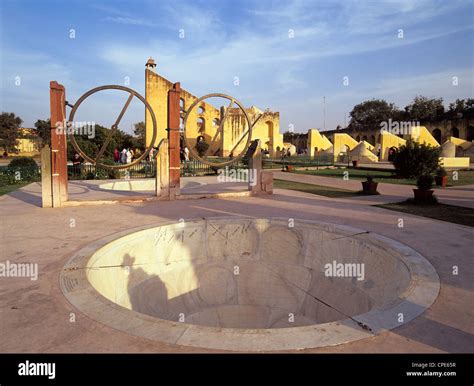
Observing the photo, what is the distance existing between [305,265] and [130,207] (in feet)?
14.1

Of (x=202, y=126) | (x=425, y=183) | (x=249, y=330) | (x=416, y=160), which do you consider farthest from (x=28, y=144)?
(x=249, y=330)

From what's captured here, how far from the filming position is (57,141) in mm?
8211

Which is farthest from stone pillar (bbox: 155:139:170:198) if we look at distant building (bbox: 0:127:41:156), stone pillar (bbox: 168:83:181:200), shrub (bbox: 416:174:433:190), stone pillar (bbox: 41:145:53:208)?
distant building (bbox: 0:127:41:156)

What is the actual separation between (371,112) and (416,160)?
44.9m

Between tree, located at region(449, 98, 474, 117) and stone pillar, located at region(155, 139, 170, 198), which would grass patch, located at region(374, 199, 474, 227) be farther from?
tree, located at region(449, 98, 474, 117)

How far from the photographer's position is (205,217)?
22.7 feet

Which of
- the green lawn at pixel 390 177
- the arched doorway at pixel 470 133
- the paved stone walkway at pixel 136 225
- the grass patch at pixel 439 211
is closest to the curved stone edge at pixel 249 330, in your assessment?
the paved stone walkway at pixel 136 225

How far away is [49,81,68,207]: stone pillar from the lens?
814cm

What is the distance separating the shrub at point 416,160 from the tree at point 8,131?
37.0 meters

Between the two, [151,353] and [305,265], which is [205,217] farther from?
[151,353]

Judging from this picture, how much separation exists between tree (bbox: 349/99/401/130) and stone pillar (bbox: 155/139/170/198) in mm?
49110

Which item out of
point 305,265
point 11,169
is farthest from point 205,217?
point 11,169
